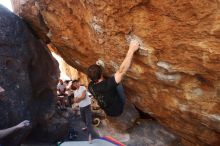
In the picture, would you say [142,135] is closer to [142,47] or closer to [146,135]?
[146,135]

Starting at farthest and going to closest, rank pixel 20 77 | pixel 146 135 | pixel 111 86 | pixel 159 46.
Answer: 1. pixel 146 135
2. pixel 20 77
3. pixel 159 46
4. pixel 111 86

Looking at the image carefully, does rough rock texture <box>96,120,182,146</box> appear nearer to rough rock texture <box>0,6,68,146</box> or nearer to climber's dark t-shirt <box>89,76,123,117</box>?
rough rock texture <box>0,6,68,146</box>

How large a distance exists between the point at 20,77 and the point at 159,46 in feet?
13.5

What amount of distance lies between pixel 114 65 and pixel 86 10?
139 cm

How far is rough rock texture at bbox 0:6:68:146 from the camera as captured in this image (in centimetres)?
801

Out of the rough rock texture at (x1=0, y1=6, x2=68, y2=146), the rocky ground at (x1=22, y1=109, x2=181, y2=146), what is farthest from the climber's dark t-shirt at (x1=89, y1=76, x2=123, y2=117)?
the rocky ground at (x1=22, y1=109, x2=181, y2=146)

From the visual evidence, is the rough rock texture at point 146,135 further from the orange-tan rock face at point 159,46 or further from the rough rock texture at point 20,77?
the rough rock texture at point 20,77

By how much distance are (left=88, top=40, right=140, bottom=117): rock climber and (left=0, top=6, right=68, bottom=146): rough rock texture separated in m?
2.77

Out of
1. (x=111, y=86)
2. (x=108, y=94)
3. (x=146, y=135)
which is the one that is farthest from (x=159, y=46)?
(x=146, y=135)

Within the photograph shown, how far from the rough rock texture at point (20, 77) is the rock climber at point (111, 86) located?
2774mm

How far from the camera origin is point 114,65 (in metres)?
6.96

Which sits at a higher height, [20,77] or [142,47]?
[142,47]

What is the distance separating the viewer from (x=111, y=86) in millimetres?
5328

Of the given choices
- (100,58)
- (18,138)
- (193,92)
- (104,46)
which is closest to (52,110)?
(18,138)
